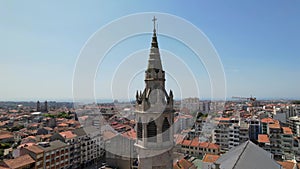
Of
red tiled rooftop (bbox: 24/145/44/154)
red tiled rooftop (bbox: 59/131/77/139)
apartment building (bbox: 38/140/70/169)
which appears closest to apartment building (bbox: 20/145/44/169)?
red tiled rooftop (bbox: 24/145/44/154)

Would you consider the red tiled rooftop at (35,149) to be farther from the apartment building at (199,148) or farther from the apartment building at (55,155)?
the apartment building at (199,148)

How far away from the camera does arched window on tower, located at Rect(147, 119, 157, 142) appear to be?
10.1 metres

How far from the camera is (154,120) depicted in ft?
33.0

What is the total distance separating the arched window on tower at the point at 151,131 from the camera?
1007cm

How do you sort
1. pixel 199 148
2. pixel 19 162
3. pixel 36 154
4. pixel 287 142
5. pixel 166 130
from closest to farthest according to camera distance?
pixel 166 130 → pixel 19 162 → pixel 36 154 → pixel 199 148 → pixel 287 142

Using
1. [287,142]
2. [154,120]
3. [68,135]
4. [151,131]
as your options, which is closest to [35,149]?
[68,135]

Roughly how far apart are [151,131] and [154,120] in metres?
0.62

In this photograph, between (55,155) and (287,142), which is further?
(287,142)

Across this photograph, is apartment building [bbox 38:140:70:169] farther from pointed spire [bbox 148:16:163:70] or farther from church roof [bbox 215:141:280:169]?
pointed spire [bbox 148:16:163:70]

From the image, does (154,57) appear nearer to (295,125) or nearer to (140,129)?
(140,129)

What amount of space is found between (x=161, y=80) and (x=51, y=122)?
201ft

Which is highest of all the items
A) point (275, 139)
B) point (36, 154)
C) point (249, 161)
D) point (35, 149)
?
point (249, 161)

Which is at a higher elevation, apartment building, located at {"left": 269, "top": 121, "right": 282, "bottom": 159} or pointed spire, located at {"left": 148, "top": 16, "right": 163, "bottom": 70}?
pointed spire, located at {"left": 148, "top": 16, "right": 163, "bottom": 70}

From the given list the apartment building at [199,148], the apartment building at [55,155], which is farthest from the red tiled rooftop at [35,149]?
the apartment building at [199,148]
